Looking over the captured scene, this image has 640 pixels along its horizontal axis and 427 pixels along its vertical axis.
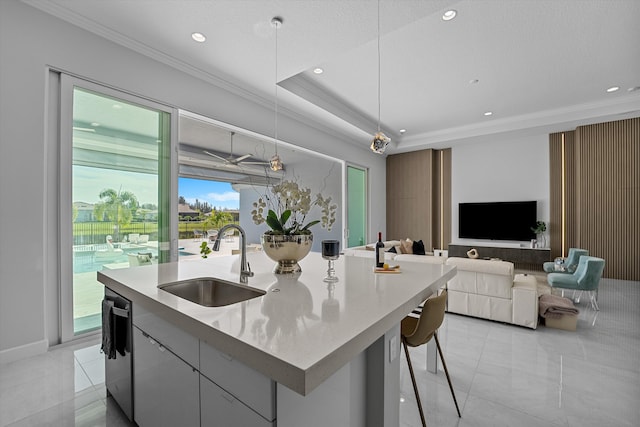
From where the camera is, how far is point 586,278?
11.6ft

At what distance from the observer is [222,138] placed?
214 inches

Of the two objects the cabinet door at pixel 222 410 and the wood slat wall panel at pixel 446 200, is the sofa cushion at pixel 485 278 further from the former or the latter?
the wood slat wall panel at pixel 446 200

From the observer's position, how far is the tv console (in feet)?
18.7

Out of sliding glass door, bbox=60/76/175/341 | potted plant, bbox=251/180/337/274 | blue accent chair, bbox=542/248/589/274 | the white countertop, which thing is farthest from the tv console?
sliding glass door, bbox=60/76/175/341

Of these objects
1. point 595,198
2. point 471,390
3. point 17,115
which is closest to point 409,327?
point 471,390

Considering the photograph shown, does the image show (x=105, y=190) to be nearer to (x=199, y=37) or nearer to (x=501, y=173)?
(x=199, y=37)

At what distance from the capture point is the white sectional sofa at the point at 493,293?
118 inches

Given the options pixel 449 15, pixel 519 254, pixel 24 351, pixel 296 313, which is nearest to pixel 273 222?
pixel 296 313

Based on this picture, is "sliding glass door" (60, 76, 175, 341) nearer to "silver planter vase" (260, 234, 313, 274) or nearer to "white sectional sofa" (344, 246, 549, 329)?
"silver planter vase" (260, 234, 313, 274)

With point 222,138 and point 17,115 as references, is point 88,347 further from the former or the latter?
point 222,138

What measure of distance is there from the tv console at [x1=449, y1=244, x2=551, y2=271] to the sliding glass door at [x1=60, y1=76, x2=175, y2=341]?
6.18 metres

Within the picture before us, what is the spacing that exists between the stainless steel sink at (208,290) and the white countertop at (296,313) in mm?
59

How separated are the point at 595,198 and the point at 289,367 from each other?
6937 mm

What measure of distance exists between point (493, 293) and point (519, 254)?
138 inches
